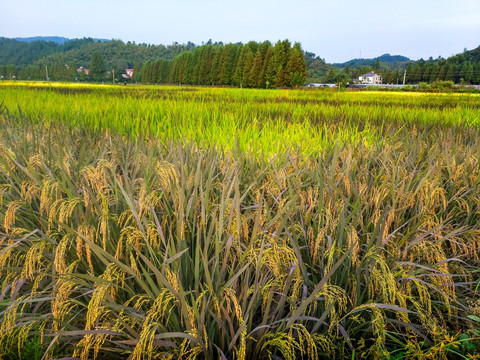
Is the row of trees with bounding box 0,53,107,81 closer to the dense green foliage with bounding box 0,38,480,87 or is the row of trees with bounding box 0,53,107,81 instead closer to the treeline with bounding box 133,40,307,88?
the dense green foliage with bounding box 0,38,480,87

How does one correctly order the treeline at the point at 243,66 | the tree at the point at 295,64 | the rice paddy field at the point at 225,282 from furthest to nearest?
the treeline at the point at 243,66 < the tree at the point at 295,64 < the rice paddy field at the point at 225,282

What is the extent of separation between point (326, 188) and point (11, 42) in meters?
199

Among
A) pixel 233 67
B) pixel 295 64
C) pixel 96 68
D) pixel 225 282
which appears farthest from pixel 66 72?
pixel 225 282

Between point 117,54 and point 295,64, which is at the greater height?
point 117,54

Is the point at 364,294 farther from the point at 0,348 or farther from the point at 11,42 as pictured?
the point at 11,42

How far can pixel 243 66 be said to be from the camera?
2552 inches

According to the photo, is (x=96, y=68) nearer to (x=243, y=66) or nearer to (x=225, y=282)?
(x=243, y=66)

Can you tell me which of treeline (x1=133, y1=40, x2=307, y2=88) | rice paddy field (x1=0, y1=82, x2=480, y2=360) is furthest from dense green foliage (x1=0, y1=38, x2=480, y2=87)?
rice paddy field (x1=0, y1=82, x2=480, y2=360)

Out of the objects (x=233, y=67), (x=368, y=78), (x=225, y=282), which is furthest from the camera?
(x=368, y=78)

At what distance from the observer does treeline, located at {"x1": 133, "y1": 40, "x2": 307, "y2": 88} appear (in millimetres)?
55781

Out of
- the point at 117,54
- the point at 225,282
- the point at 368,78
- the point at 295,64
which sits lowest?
the point at 225,282

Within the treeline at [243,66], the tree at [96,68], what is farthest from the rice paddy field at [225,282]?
the tree at [96,68]

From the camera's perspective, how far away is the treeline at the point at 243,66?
183ft

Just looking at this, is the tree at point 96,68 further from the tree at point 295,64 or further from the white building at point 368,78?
the white building at point 368,78
